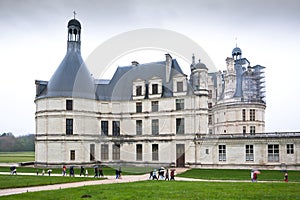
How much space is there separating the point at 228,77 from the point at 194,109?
16582mm

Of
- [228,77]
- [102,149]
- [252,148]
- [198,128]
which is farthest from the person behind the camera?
[228,77]

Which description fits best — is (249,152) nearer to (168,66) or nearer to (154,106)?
(154,106)

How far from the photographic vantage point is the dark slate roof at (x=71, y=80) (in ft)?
146

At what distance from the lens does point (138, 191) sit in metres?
20.2

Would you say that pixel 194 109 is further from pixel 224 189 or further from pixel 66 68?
pixel 224 189

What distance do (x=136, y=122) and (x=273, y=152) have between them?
1807cm

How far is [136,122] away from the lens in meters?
47.6

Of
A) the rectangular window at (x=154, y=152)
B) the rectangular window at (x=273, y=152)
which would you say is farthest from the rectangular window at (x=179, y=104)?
the rectangular window at (x=273, y=152)

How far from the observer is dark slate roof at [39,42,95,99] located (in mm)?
44500

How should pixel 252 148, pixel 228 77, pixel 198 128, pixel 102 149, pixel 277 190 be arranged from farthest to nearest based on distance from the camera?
pixel 228 77 < pixel 102 149 < pixel 198 128 < pixel 252 148 < pixel 277 190

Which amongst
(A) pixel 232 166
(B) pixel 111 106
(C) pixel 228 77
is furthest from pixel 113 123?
(C) pixel 228 77

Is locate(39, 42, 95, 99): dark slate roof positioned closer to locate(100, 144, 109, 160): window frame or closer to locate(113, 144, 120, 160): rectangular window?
locate(100, 144, 109, 160): window frame

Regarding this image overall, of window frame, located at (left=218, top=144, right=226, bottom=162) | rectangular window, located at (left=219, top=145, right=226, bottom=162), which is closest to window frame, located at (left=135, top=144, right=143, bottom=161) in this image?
window frame, located at (left=218, top=144, right=226, bottom=162)

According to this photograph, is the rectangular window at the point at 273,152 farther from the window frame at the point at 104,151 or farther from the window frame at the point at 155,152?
the window frame at the point at 104,151
